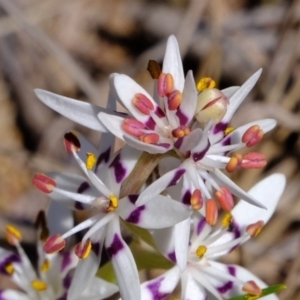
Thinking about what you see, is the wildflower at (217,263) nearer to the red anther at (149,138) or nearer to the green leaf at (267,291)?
the green leaf at (267,291)

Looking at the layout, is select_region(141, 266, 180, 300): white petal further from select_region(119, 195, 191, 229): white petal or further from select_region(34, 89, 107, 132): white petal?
select_region(34, 89, 107, 132): white petal

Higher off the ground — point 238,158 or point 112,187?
point 238,158

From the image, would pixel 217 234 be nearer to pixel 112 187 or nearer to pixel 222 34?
pixel 112 187

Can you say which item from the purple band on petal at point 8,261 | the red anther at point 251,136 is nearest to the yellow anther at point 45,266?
the purple band on petal at point 8,261

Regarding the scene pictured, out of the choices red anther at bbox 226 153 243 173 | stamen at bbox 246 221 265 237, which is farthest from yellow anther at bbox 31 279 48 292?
red anther at bbox 226 153 243 173

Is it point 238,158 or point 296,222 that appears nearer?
point 238,158

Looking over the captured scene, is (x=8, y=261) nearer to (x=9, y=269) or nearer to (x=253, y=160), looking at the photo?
(x=9, y=269)

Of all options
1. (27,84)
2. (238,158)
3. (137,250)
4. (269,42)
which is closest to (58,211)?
(137,250)
